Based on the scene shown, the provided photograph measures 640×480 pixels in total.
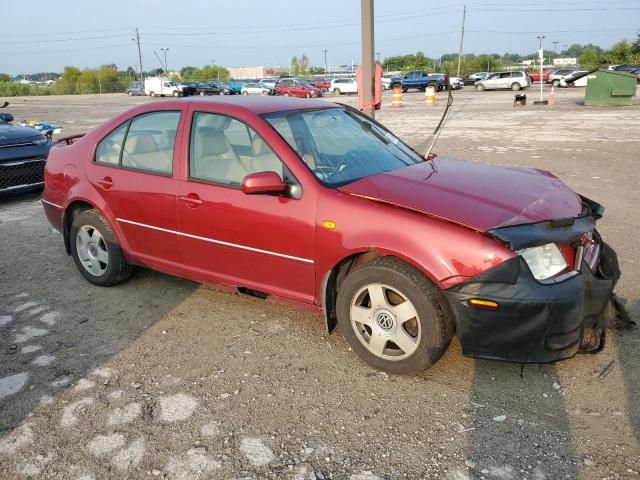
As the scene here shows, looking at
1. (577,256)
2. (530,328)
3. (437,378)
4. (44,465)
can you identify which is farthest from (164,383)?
(577,256)

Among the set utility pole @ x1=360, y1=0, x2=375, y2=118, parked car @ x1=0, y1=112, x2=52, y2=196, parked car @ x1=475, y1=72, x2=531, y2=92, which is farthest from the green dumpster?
parked car @ x1=0, y1=112, x2=52, y2=196

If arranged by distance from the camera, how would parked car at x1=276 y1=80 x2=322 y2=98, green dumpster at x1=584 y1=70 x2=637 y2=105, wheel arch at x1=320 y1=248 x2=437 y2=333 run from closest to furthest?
wheel arch at x1=320 y1=248 x2=437 y2=333
green dumpster at x1=584 y1=70 x2=637 y2=105
parked car at x1=276 y1=80 x2=322 y2=98

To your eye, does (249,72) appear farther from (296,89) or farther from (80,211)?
(80,211)

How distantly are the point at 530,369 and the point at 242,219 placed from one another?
206 cm

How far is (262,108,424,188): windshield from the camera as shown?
3.76 m

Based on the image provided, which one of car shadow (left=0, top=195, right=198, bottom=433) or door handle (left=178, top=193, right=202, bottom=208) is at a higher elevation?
door handle (left=178, top=193, right=202, bottom=208)

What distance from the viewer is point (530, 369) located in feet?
11.3

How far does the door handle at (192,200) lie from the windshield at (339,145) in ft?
2.45

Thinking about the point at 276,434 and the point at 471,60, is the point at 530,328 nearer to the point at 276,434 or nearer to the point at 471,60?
the point at 276,434

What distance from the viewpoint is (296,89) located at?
43969 mm

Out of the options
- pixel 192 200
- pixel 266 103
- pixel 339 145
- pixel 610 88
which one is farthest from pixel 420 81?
pixel 192 200

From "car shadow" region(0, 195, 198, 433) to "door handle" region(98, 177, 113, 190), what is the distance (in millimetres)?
924

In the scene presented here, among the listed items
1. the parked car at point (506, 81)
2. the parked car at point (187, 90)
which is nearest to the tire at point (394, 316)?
the parked car at point (187, 90)

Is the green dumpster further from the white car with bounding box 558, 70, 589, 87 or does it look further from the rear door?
the rear door
